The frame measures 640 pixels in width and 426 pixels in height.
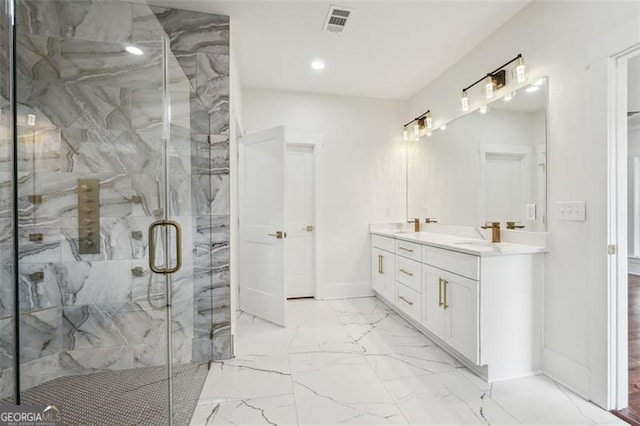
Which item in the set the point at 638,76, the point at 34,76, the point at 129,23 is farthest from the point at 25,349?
the point at 638,76

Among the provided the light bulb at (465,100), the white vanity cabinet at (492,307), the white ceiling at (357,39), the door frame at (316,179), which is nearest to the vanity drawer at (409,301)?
the white vanity cabinet at (492,307)

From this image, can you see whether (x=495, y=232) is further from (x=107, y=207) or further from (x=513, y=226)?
(x=107, y=207)

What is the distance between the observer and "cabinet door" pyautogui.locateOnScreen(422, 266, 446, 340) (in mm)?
2236

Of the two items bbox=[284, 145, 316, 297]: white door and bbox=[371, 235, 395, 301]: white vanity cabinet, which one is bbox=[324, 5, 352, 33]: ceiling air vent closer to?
bbox=[284, 145, 316, 297]: white door

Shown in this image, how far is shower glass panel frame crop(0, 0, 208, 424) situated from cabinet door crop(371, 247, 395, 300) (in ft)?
6.58

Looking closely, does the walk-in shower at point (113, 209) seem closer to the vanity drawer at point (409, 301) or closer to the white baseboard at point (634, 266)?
the vanity drawer at point (409, 301)

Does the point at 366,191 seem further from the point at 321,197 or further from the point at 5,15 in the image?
the point at 5,15

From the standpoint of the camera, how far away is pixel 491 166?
247 cm

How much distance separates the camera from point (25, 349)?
1.50 m

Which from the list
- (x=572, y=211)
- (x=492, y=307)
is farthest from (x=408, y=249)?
(x=572, y=211)

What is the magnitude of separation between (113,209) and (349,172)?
254 cm

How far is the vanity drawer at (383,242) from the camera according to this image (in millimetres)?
3104

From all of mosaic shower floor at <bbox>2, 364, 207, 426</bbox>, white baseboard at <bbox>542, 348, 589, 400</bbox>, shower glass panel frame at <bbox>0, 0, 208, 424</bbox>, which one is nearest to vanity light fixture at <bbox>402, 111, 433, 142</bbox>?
white baseboard at <bbox>542, 348, 589, 400</bbox>

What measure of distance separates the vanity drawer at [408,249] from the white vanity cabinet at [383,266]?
14 cm
